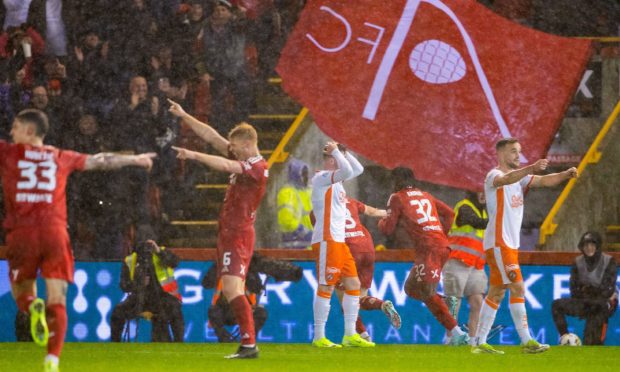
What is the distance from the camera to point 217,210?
22.3m

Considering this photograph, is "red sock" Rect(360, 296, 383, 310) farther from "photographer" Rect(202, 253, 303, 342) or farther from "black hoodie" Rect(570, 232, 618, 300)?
"black hoodie" Rect(570, 232, 618, 300)

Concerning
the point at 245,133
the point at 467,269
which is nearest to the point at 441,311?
the point at 467,269

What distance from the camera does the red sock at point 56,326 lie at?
9.91m

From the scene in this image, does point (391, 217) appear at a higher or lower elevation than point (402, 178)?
lower

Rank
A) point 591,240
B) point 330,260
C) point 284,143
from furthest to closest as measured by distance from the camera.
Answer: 1. point 284,143
2. point 591,240
3. point 330,260

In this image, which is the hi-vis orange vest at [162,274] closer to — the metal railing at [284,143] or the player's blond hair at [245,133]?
the metal railing at [284,143]

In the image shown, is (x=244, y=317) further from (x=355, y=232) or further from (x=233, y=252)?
(x=355, y=232)

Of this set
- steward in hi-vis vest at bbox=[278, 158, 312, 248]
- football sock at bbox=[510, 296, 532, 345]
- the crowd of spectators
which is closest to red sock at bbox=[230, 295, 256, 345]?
football sock at bbox=[510, 296, 532, 345]

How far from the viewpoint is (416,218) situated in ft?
55.0

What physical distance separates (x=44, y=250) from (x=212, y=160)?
208 centimetres

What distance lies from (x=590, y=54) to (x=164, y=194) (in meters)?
7.02

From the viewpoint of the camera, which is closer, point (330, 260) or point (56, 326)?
point (56, 326)

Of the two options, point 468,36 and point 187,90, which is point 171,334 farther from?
point 468,36

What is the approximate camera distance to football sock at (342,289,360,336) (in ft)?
52.0
